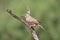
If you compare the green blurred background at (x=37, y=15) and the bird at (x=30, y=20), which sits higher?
the green blurred background at (x=37, y=15)

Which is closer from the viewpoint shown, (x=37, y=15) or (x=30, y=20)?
(x=30, y=20)

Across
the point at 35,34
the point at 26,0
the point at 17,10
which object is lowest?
the point at 35,34

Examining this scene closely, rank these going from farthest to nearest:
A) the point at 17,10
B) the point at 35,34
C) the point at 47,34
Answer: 1. the point at 47,34
2. the point at 17,10
3. the point at 35,34

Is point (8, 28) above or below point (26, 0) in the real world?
below

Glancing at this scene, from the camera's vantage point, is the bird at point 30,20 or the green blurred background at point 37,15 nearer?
the bird at point 30,20

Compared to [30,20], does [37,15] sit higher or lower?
higher

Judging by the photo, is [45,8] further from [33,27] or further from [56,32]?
[33,27]

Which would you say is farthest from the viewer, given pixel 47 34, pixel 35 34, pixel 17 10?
pixel 47 34

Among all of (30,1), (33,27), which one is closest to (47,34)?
(30,1)

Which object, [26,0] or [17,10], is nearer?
[17,10]
